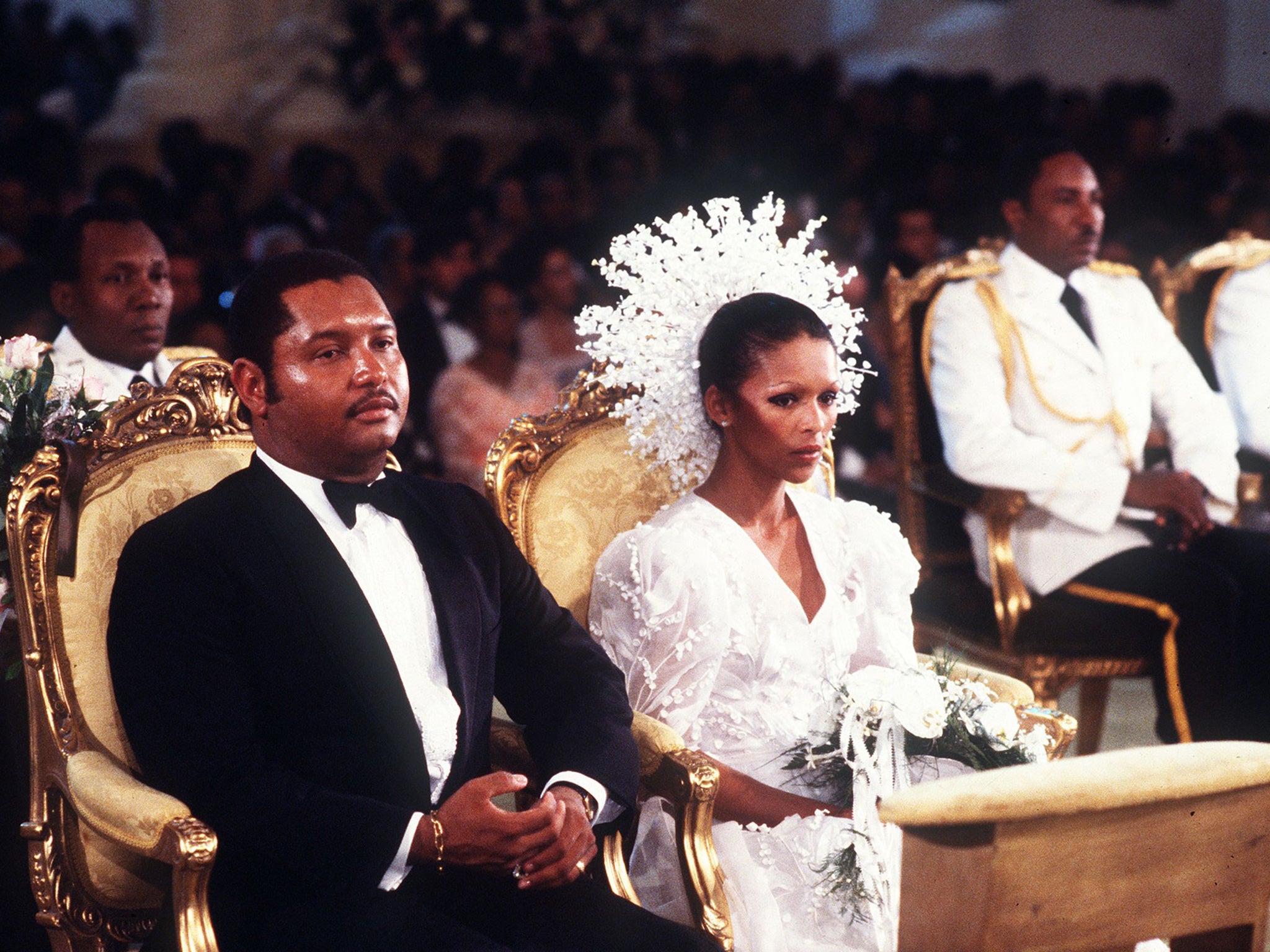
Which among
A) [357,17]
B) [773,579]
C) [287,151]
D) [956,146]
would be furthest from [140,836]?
[357,17]

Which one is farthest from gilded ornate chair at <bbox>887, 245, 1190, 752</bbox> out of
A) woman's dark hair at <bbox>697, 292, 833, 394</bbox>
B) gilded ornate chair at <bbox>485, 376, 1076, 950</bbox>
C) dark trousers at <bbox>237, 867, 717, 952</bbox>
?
dark trousers at <bbox>237, 867, 717, 952</bbox>

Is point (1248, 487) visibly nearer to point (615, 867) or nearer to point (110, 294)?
point (615, 867)

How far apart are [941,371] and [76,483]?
233 cm

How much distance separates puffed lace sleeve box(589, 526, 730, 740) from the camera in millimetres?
2496

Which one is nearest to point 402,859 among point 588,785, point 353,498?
point 588,785

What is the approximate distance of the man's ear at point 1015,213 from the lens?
3994 mm

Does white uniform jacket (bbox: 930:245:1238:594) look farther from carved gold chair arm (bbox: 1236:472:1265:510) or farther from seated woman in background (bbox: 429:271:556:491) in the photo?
seated woman in background (bbox: 429:271:556:491)

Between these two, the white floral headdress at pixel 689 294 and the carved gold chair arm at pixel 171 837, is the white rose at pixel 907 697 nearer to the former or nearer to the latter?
the white floral headdress at pixel 689 294

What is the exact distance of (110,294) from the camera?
354 centimetres

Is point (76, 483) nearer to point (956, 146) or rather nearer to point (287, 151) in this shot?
point (287, 151)

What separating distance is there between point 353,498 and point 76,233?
186 cm

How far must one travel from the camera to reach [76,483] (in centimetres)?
227

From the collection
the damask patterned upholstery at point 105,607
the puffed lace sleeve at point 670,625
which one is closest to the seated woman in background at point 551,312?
the puffed lace sleeve at point 670,625

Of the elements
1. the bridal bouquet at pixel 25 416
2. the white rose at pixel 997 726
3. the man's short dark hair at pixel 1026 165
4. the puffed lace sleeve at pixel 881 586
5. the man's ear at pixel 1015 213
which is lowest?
the white rose at pixel 997 726
